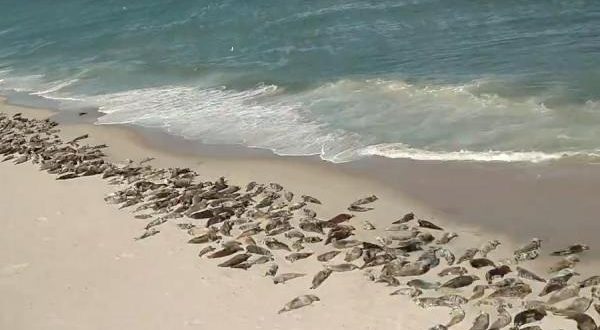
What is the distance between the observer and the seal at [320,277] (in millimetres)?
10086

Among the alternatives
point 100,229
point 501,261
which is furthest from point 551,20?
point 100,229

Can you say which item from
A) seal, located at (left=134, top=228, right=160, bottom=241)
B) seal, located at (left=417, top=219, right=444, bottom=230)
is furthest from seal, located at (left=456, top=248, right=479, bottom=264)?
seal, located at (left=134, top=228, right=160, bottom=241)

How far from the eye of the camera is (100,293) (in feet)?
34.8

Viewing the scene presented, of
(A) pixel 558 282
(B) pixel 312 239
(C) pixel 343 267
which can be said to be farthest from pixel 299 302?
(A) pixel 558 282

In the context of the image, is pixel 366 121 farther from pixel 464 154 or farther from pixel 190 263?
pixel 190 263

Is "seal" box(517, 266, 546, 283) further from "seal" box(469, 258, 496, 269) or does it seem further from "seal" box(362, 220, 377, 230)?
"seal" box(362, 220, 377, 230)

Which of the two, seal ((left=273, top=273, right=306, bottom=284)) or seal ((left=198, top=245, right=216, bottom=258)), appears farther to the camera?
seal ((left=198, top=245, right=216, bottom=258))

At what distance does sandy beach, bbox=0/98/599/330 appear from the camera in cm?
950

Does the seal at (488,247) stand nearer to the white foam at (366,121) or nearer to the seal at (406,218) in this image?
the seal at (406,218)

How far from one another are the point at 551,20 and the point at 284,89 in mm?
8886

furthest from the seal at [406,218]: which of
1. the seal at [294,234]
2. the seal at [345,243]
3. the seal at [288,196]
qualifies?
the seal at [288,196]

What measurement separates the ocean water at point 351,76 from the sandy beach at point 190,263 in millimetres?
1720

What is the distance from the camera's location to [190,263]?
11.2m

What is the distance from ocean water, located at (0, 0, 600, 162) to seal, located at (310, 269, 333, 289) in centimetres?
498
